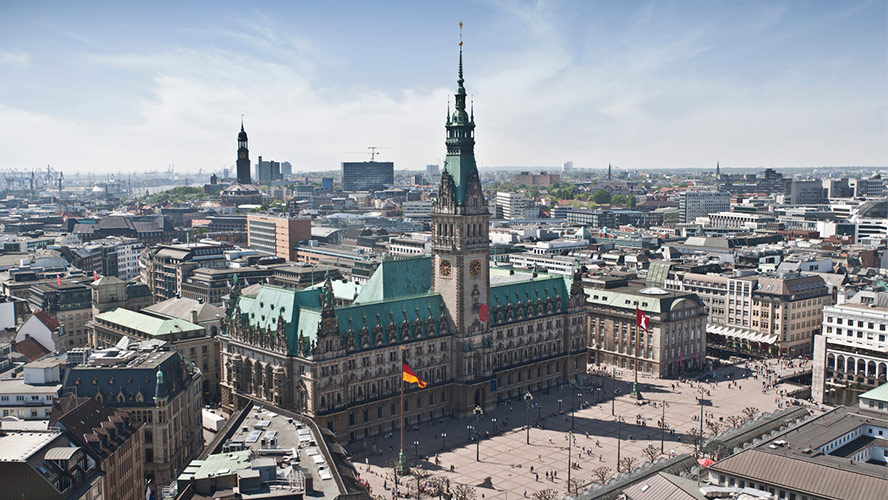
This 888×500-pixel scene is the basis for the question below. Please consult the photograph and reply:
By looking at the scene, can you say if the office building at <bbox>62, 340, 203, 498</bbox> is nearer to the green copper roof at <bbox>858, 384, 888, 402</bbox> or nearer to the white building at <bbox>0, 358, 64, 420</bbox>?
the white building at <bbox>0, 358, 64, 420</bbox>

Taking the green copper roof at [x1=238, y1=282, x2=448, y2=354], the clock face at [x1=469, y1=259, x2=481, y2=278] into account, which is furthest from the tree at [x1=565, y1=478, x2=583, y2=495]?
the clock face at [x1=469, y1=259, x2=481, y2=278]

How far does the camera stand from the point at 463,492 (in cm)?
12156

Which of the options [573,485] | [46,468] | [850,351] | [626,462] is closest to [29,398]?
[46,468]

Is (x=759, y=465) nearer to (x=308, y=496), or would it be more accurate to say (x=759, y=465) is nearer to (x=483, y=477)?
(x=483, y=477)

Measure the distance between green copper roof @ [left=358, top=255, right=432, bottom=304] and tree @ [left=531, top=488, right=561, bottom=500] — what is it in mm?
57448

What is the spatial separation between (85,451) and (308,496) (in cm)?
3386

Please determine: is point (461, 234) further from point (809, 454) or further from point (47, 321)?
point (47, 321)

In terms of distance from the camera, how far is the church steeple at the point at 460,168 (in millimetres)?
171875

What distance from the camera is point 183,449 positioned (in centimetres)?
14288

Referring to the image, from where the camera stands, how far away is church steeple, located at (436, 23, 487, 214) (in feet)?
564

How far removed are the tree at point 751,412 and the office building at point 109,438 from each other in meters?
106

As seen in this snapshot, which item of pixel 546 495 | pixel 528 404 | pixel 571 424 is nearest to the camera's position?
pixel 546 495

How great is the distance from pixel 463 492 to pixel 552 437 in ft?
139

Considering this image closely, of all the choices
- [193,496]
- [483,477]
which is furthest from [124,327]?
[193,496]
